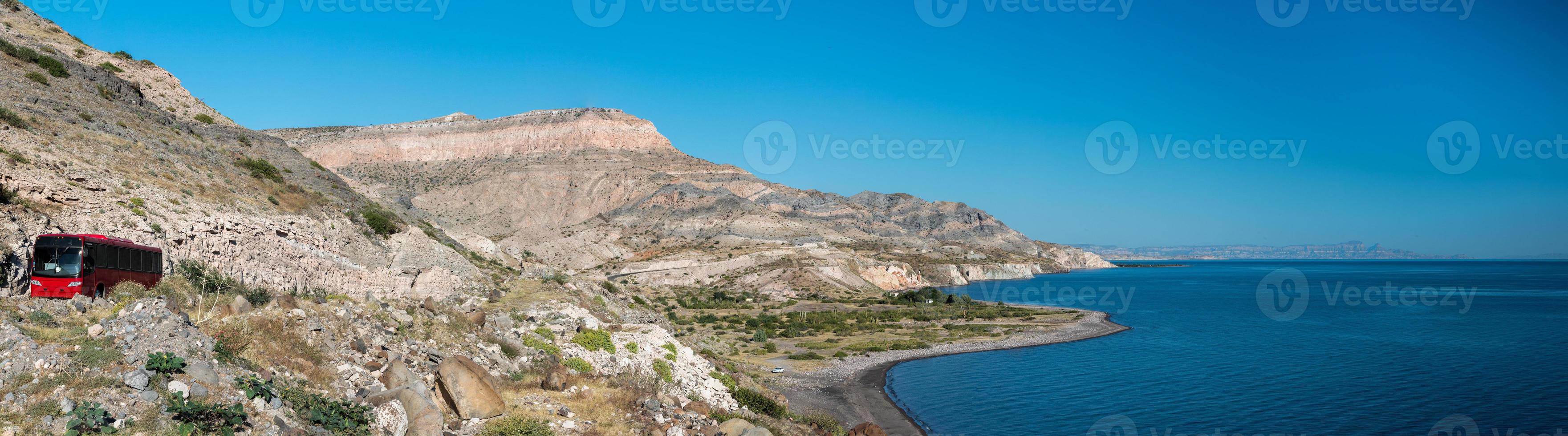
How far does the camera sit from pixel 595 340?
21.5m

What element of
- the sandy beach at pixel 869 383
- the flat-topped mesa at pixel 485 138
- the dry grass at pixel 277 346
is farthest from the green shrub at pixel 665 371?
the flat-topped mesa at pixel 485 138

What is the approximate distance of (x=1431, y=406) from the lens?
32000 millimetres

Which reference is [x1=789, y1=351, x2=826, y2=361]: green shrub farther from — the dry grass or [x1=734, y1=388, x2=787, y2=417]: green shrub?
the dry grass

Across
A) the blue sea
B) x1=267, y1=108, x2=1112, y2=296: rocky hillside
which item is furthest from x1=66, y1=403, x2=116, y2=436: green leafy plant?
x1=267, y1=108, x2=1112, y2=296: rocky hillside

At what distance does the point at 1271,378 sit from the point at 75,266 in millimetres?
44506

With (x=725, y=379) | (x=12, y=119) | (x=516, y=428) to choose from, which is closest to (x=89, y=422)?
(x=516, y=428)

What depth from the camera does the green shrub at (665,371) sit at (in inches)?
850

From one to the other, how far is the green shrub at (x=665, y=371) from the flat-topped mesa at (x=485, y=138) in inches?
5937

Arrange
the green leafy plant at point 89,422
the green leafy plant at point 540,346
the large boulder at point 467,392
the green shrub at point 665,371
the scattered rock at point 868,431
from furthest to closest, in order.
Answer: the scattered rock at point 868,431 → the green shrub at point 665,371 → the green leafy plant at point 540,346 → the large boulder at point 467,392 → the green leafy plant at point 89,422

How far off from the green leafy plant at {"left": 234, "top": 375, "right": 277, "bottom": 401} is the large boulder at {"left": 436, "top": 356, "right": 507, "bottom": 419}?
308 centimetres

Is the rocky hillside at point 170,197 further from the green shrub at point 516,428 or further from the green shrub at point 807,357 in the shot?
the green shrub at point 807,357

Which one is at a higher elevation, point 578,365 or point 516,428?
point 578,365

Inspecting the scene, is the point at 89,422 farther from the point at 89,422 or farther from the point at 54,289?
the point at 54,289

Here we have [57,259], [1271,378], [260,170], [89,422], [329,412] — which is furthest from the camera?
[1271,378]
